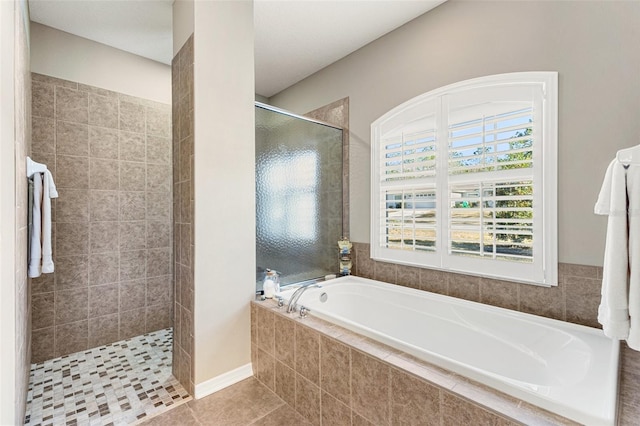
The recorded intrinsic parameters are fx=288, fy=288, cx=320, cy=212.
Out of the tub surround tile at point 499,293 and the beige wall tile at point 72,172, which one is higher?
the beige wall tile at point 72,172

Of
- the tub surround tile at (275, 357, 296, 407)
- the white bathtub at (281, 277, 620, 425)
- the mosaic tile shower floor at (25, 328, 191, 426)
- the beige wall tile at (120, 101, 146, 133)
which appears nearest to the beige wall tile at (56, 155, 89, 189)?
the beige wall tile at (120, 101, 146, 133)

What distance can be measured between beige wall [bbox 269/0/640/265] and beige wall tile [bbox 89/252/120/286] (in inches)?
118

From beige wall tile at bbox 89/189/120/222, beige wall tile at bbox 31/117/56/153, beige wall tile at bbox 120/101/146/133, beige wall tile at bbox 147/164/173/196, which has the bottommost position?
beige wall tile at bbox 89/189/120/222

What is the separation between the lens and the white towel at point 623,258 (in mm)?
922

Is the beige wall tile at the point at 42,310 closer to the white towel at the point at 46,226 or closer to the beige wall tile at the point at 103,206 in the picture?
the beige wall tile at the point at 103,206

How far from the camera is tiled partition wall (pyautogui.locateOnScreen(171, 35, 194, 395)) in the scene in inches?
75.4

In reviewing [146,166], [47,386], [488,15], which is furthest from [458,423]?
[146,166]

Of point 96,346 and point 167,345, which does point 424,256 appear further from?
point 96,346

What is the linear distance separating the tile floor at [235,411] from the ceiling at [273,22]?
9.28ft

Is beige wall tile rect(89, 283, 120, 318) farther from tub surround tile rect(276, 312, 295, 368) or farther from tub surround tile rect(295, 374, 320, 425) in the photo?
tub surround tile rect(295, 374, 320, 425)

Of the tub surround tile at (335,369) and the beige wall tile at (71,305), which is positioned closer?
the tub surround tile at (335,369)

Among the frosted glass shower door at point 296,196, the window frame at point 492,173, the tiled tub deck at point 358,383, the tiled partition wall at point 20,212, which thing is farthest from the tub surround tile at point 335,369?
the tiled partition wall at point 20,212

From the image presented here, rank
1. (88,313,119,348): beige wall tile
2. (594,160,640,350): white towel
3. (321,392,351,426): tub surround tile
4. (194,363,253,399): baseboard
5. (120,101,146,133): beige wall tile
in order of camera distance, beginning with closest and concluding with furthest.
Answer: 1. (594,160,640,350): white towel
2. (321,392,351,426): tub surround tile
3. (194,363,253,399): baseboard
4. (88,313,119,348): beige wall tile
5. (120,101,146,133): beige wall tile

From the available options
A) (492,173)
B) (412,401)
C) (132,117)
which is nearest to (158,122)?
(132,117)
